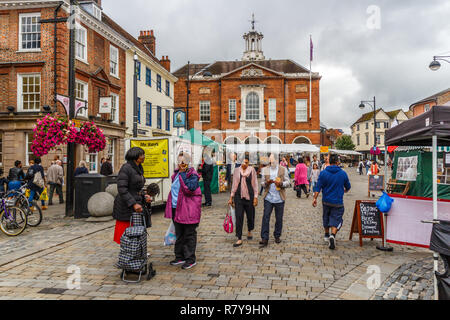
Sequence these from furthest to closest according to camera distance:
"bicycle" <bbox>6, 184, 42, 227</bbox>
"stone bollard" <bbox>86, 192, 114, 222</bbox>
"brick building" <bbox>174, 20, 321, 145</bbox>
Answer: "brick building" <bbox>174, 20, 321, 145</bbox>
"stone bollard" <bbox>86, 192, 114, 222</bbox>
"bicycle" <bbox>6, 184, 42, 227</bbox>

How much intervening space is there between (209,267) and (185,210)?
Answer: 0.94m

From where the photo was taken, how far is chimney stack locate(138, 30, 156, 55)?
2998 centimetres

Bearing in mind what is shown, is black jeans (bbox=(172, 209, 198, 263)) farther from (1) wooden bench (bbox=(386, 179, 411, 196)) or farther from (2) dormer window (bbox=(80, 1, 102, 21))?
(2) dormer window (bbox=(80, 1, 102, 21))

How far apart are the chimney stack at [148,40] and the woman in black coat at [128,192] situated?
91.2 ft

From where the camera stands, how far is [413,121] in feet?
15.0

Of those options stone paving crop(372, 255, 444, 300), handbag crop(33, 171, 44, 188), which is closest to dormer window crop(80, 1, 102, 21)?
handbag crop(33, 171, 44, 188)

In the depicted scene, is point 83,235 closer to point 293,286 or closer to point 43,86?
point 293,286

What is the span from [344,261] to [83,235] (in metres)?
5.40

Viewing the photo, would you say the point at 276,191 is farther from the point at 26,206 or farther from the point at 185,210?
the point at 26,206

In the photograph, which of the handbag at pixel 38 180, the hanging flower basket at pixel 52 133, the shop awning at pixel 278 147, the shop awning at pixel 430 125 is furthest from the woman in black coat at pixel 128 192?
the shop awning at pixel 278 147

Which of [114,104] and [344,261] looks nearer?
[344,261]

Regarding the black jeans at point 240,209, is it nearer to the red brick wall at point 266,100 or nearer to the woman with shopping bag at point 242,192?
the woman with shopping bag at point 242,192

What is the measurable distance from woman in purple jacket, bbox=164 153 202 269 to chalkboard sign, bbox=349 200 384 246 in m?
3.28
